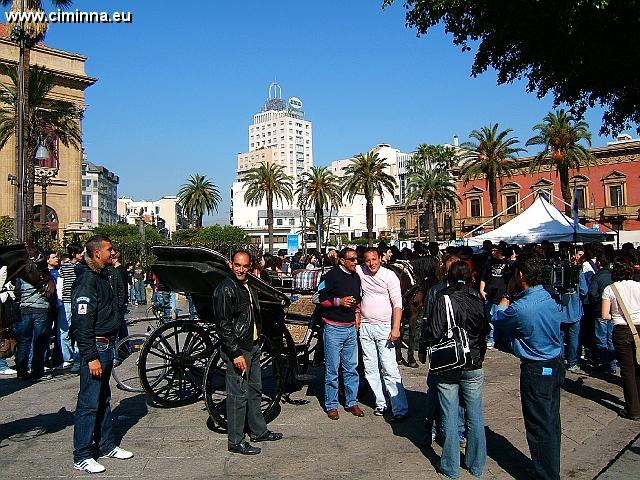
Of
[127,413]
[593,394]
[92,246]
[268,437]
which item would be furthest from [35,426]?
[593,394]

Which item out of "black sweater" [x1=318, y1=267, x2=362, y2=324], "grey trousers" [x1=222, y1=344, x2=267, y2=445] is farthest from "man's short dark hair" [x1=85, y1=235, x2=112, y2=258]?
"black sweater" [x1=318, y1=267, x2=362, y2=324]

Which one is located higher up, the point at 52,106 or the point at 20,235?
the point at 52,106

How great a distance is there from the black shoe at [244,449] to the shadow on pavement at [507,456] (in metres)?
2.13

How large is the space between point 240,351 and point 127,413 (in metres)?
2.26

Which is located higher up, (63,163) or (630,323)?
(63,163)

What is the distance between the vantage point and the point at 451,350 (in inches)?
195

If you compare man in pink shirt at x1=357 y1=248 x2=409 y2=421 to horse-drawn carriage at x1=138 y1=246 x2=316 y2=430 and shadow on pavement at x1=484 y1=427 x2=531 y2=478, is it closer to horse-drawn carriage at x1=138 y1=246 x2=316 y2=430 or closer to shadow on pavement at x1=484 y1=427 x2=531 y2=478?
horse-drawn carriage at x1=138 y1=246 x2=316 y2=430

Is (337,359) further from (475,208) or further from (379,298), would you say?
(475,208)

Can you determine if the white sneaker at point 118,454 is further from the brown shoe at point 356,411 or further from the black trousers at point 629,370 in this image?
the black trousers at point 629,370

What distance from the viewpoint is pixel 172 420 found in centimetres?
675

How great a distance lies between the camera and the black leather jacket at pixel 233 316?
5.61 metres

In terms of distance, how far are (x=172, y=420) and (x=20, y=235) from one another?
501 inches

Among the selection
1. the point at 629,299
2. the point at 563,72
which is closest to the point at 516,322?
the point at 629,299

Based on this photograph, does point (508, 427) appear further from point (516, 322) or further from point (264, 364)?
point (264, 364)
